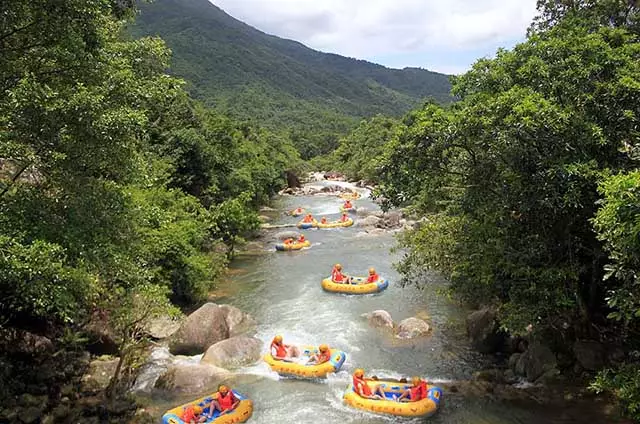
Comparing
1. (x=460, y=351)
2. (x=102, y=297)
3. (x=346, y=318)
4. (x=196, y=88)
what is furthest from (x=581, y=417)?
(x=196, y=88)

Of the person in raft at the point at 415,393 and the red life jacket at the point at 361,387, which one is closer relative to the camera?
the person in raft at the point at 415,393

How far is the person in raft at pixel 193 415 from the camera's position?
1155 cm

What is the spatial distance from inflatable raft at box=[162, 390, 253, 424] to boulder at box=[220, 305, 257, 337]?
15.3 feet

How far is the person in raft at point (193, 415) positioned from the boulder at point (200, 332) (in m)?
4.17


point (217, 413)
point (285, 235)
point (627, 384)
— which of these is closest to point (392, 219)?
point (285, 235)

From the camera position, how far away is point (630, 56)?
10.5m

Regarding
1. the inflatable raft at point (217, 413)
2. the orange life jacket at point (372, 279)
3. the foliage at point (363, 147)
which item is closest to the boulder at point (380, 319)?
the orange life jacket at point (372, 279)

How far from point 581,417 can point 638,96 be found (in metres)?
6.86

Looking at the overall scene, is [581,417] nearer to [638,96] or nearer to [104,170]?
[638,96]

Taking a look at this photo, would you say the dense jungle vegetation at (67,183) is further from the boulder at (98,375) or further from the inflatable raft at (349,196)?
the inflatable raft at (349,196)

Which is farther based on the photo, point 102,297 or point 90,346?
point 90,346

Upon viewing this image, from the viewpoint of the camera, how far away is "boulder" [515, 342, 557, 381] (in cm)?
1296

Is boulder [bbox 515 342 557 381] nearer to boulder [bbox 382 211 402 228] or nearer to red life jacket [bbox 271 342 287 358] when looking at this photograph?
red life jacket [bbox 271 342 287 358]

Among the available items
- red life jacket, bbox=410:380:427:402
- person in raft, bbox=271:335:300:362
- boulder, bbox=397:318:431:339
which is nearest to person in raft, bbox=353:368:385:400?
red life jacket, bbox=410:380:427:402
